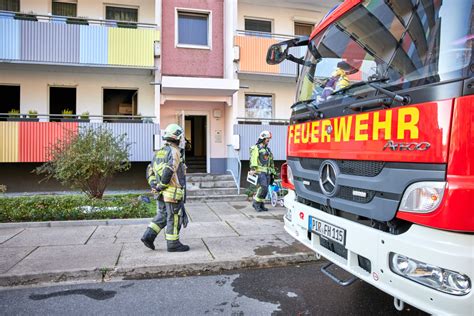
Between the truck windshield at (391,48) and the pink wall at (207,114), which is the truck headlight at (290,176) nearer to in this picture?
the truck windshield at (391,48)

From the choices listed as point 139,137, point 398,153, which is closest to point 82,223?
point 139,137

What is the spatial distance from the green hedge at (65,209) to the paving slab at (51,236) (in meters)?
0.44

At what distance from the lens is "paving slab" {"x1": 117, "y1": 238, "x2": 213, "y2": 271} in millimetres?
4777

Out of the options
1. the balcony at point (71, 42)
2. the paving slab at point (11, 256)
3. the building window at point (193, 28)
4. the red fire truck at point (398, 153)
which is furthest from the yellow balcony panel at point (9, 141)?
the red fire truck at point (398, 153)

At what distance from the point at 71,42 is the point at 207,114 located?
4.90 metres

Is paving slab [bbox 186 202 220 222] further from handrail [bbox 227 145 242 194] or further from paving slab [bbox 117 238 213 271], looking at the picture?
paving slab [bbox 117 238 213 271]

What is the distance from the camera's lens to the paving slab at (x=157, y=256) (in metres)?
Answer: 4.78

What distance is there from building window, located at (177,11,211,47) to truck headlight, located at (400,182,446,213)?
1146 cm

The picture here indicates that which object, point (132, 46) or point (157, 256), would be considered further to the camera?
point (132, 46)

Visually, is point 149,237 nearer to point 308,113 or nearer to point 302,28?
point 308,113

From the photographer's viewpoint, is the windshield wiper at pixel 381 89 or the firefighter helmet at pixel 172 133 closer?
the windshield wiper at pixel 381 89

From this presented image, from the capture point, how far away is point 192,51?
1259 cm

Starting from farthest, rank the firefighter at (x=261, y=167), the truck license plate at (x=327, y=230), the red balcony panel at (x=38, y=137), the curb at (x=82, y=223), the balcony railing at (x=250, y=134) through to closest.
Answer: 1. the balcony railing at (x=250, y=134)
2. the red balcony panel at (x=38, y=137)
3. the firefighter at (x=261, y=167)
4. the curb at (x=82, y=223)
5. the truck license plate at (x=327, y=230)

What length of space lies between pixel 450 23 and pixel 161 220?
4.21 m
